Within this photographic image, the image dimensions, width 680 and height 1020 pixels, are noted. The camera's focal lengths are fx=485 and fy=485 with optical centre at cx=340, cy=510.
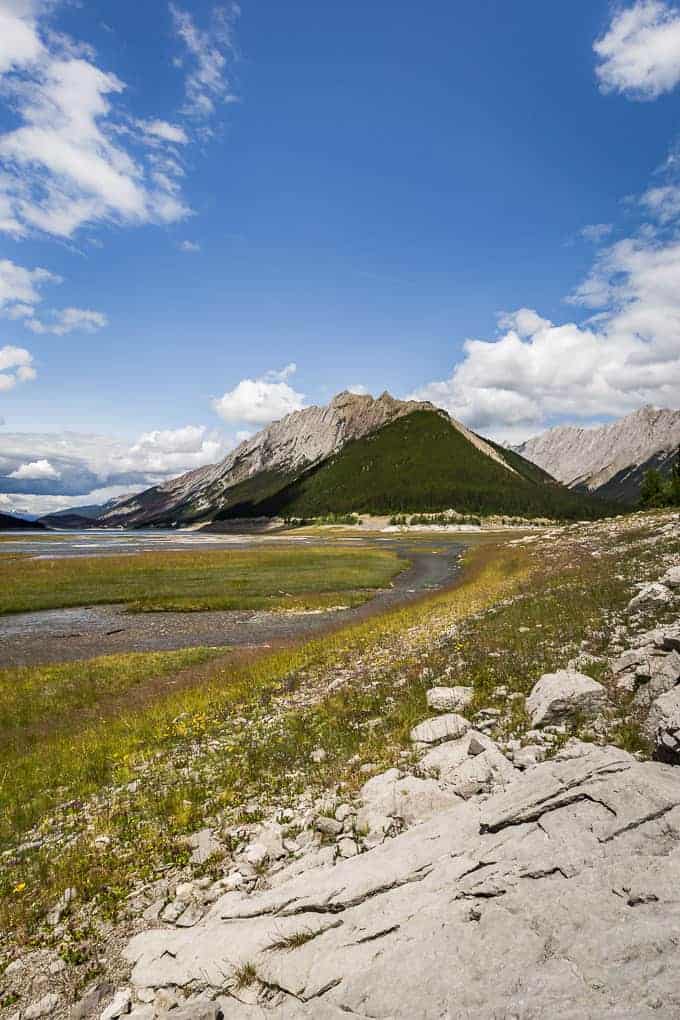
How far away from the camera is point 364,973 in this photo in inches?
239

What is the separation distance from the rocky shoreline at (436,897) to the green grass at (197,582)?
38.5m

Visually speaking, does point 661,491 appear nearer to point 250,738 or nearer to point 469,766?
point 250,738

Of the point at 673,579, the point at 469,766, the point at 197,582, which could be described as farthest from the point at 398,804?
the point at 197,582

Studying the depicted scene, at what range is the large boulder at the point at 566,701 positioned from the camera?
43.1 ft

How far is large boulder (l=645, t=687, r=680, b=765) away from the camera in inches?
356

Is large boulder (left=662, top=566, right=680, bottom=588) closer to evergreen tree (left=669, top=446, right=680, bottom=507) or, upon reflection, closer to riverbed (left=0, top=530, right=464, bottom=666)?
riverbed (left=0, top=530, right=464, bottom=666)

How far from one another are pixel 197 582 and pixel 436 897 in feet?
207

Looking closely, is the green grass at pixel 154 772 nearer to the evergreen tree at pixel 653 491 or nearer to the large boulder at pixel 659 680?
the large boulder at pixel 659 680

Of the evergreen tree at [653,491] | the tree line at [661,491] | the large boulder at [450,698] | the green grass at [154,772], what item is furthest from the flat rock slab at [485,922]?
the evergreen tree at [653,491]

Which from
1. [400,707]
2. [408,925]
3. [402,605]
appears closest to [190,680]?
[400,707]

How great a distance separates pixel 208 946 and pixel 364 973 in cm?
340

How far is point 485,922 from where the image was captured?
609 centimetres

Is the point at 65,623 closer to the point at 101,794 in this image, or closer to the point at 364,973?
the point at 101,794

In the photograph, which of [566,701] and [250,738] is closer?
[566,701]
